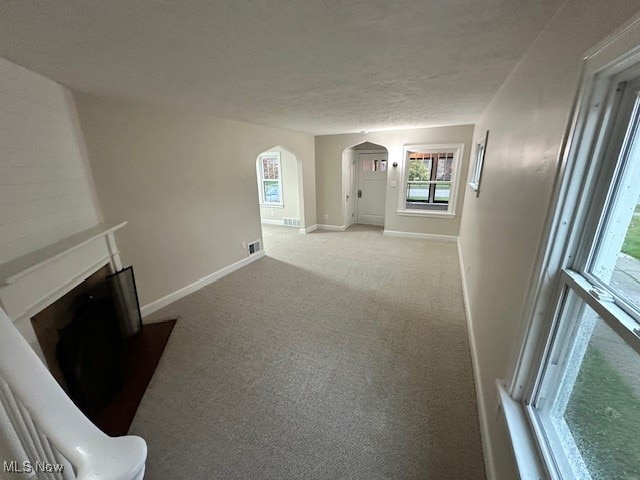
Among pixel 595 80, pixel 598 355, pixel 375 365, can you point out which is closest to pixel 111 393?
pixel 375 365

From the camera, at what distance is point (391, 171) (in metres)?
5.27

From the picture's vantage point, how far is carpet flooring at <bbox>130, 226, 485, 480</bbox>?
1383mm

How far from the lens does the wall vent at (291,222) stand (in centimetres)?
646

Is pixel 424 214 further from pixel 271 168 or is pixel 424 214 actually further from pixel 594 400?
pixel 594 400

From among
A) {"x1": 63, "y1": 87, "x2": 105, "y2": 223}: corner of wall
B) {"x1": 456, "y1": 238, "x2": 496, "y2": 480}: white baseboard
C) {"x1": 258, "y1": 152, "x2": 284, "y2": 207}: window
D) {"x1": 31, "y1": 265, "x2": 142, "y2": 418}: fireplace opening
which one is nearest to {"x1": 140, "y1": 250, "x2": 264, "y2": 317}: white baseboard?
{"x1": 31, "y1": 265, "x2": 142, "y2": 418}: fireplace opening

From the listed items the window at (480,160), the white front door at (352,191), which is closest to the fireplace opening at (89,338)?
the window at (480,160)

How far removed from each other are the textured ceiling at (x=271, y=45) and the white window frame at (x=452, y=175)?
8.35 feet

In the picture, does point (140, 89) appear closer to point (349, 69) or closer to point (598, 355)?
point (349, 69)

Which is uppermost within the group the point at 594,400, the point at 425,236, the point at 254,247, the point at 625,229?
the point at 625,229

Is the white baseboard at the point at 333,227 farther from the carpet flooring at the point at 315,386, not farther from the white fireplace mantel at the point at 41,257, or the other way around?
the white fireplace mantel at the point at 41,257

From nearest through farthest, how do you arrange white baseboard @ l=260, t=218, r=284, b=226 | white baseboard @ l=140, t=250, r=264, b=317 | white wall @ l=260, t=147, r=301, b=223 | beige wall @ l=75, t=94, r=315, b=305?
1. beige wall @ l=75, t=94, r=315, b=305
2. white baseboard @ l=140, t=250, r=264, b=317
3. white wall @ l=260, t=147, r=301, b=223
4. white baseboard @ l=260, t=218, r=284, b=226

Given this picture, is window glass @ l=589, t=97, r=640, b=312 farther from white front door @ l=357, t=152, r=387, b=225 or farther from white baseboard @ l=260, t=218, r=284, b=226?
white baseboard @ l=260, t=218, r=284, b=226

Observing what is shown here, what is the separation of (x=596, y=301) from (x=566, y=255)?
242 millimetres

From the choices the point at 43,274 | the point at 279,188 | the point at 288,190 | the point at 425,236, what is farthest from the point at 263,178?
the point at 43,274
